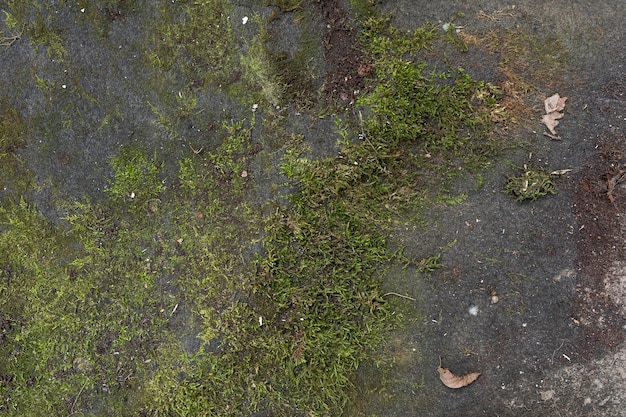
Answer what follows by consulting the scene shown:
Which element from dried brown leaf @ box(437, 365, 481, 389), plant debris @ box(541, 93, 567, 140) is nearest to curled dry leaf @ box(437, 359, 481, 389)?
dried brown leaf @ box(437, 365, 481, 389)

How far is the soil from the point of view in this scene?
2.69 meters

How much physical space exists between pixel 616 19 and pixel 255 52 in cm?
239

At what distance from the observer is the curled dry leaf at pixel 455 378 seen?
274 cm

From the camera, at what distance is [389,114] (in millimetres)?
2912

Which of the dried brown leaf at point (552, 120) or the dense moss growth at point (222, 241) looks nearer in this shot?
the dried brown leaf at point (552, 120)

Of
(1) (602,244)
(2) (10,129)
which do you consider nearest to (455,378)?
(1) (602,244)

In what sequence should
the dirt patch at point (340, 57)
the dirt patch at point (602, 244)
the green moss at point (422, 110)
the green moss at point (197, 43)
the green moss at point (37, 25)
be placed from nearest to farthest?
the dirt patch at point (602, 244) < the green moss at point (422, 110) < the dirt patch at point (340, 57) < the green moss at point (197, 43) < the green moss at point (37, 25)

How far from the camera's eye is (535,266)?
108 inches

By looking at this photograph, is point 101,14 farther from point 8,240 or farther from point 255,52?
point 8,240

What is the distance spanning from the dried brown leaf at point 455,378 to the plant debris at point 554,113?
1.62m

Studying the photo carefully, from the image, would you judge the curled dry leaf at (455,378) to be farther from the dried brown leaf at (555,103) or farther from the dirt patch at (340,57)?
the dirt patch at (340,57)

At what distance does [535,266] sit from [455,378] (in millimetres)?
884

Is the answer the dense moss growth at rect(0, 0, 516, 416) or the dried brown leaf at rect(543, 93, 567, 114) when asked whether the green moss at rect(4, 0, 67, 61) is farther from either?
the dried brown leaf at rect(543, 93, 567, 114)

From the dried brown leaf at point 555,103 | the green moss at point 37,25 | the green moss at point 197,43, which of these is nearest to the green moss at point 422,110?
the dried brown leaf at point 555,103
